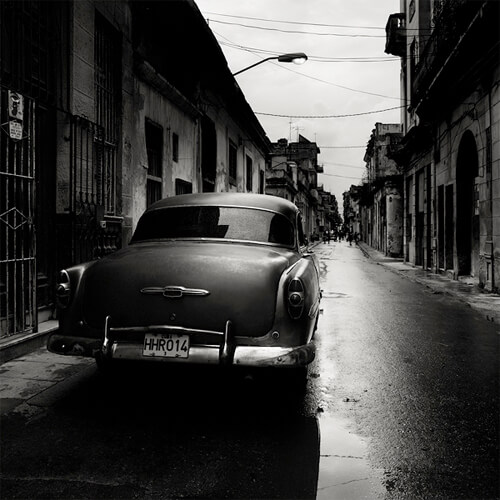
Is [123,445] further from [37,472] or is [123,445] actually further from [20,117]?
[20,117]

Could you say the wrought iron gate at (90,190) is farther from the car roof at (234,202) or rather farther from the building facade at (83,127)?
the car roof at (234,202)

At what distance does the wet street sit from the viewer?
8.92 ft

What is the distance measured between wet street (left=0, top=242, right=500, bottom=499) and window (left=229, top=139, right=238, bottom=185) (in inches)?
578

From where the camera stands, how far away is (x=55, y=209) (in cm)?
700

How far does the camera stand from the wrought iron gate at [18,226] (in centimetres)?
553

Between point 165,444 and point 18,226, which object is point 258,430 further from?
point 18,226

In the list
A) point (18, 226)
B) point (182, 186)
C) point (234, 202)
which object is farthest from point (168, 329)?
point (182, 186)

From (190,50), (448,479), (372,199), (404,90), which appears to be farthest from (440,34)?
(372,199)

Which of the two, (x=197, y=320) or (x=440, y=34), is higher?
(x=440, y=34)

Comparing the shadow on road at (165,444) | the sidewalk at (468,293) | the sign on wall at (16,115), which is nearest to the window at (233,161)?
the sidewalk at (468,293)

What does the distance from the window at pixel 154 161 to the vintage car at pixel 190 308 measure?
6.85 meters

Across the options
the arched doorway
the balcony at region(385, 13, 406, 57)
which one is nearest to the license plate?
the arched doorway

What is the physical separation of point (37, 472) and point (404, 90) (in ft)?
89.5

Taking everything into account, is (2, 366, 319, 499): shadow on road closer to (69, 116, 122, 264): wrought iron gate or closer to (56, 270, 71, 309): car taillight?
(56, 270, 71, 309): car taillight
